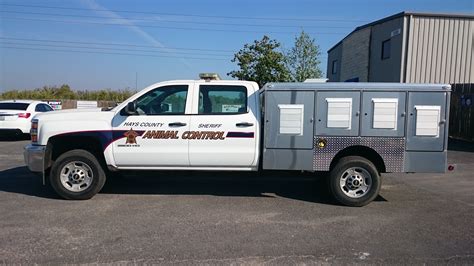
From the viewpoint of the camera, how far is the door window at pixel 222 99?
710cm

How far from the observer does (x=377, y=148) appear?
6.81 meters

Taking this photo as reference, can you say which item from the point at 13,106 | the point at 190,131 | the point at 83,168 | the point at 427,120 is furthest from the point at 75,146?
the point at 13,106

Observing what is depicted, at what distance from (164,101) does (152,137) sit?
628mm

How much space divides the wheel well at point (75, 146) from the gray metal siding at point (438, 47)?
17212 millimetres

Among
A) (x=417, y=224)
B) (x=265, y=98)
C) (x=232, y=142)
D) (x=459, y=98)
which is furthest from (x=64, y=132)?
(x=459, y=98)

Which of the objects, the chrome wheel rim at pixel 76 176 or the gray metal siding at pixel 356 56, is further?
the gray metal siding at pixel 356 56

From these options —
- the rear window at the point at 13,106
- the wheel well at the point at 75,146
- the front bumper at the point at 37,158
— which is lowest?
the front bumper at the point at 37,158

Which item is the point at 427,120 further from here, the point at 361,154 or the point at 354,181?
the point at 354,181

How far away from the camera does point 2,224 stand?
225 inches

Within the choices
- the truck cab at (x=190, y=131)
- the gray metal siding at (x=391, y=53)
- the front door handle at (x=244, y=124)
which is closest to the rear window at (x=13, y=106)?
the truck cab at (x=190, y=131)

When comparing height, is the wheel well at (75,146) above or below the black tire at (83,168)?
above

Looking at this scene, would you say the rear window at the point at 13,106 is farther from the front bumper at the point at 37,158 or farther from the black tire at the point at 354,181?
the black tire at the point at 354,181

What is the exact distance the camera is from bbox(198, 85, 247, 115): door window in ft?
23.3

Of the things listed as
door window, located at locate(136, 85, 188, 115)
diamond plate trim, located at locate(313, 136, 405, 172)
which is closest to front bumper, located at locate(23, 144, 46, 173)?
door window, located at locate(136, 85, 188, 115)
